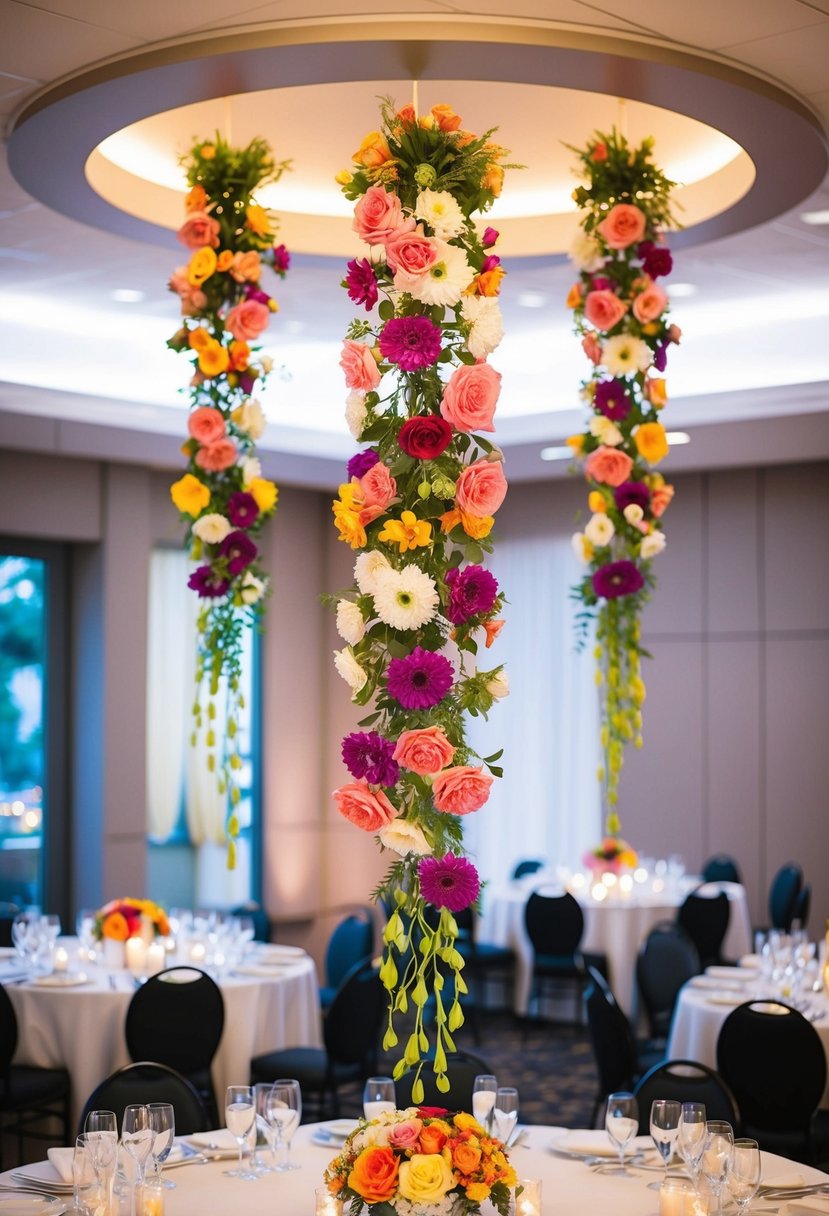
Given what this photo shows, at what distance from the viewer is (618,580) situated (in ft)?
17.3

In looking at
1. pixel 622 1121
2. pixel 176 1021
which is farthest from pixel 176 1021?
pixel 622 1121

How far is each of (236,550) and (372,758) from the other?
2.02 meters

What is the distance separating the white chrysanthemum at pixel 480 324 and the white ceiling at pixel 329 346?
171 centimetres

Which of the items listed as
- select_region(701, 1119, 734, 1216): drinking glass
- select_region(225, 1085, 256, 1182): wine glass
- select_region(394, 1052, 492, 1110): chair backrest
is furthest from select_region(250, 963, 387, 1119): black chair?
select_region(701, 1119, 734, 1216): drinking glass

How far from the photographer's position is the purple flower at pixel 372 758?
336 centimetres

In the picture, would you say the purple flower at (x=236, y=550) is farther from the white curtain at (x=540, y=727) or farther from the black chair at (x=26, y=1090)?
the white curtain at (x=540, y=727)

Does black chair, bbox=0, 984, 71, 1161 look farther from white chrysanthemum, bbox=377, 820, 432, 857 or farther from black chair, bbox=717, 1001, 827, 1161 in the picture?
white chrysanthemum, bbox=377, 820, 432, 857

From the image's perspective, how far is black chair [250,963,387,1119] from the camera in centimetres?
642

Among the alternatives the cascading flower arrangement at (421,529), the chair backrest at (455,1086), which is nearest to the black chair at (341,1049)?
the chair backrest at (455,1086)

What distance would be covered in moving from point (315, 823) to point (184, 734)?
53.8 inches

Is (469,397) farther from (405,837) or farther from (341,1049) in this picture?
(341,1049)

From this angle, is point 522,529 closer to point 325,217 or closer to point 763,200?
point 325,217

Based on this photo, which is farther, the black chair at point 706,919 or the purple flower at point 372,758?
the black chair at point 706,919

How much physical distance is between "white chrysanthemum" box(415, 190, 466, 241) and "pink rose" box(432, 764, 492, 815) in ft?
3.96
